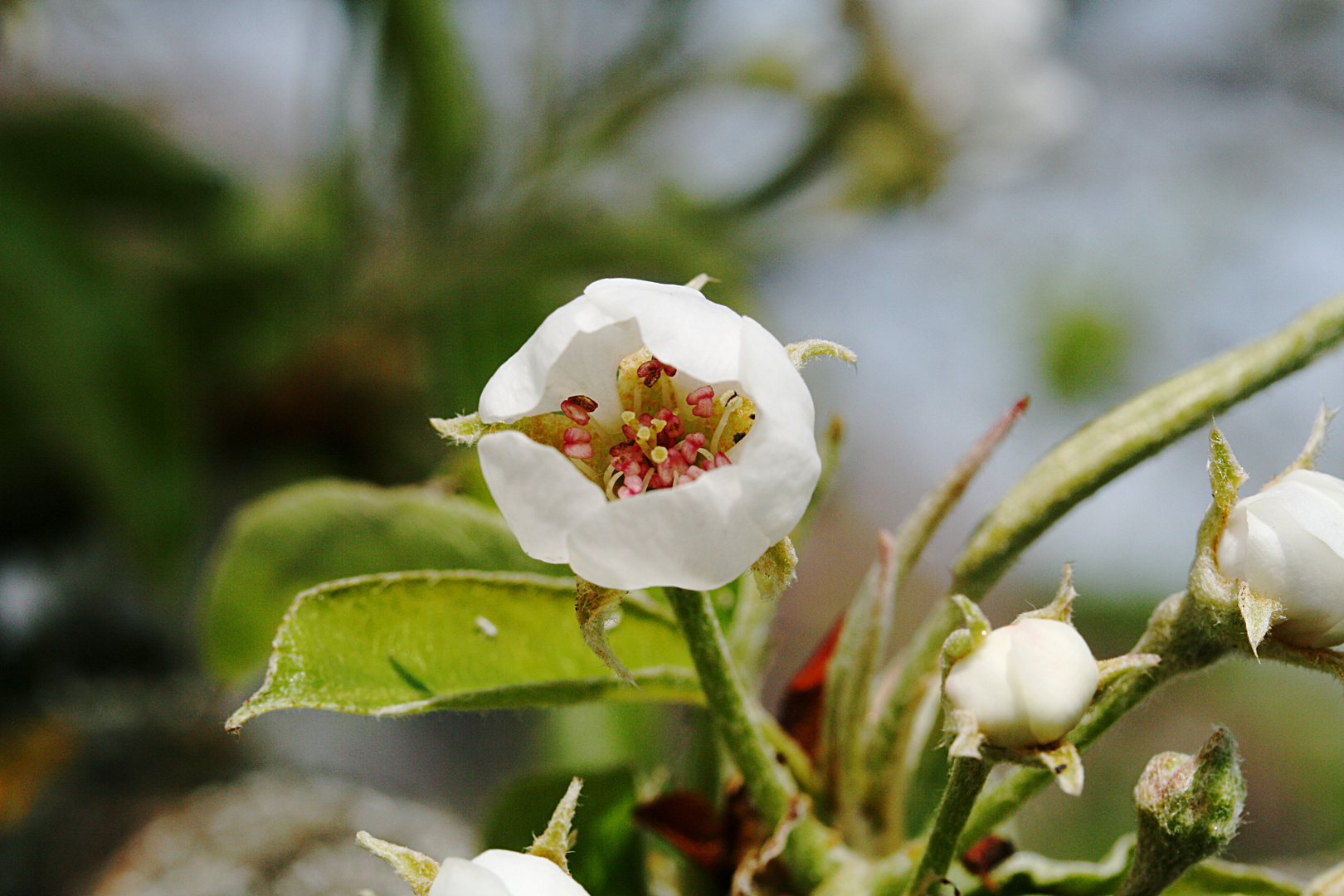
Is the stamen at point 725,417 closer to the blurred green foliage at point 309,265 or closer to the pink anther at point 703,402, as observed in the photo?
the pink anther at point 703,402

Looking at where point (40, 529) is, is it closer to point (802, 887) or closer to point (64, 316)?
point (64, 316)

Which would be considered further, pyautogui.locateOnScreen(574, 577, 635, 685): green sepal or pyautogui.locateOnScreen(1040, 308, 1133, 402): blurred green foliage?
pyautogui.locateOnScreen(1040, 308, 1133, 402): blurred green foliage

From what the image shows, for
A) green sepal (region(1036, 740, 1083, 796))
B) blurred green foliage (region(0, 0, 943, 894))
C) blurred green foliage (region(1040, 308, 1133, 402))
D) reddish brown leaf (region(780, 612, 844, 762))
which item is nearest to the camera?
green sepal (region(1036, 740, 1083, 796))

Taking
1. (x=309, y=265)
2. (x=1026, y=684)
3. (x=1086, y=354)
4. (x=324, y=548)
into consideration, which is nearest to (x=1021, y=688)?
(x=1026, y=684)

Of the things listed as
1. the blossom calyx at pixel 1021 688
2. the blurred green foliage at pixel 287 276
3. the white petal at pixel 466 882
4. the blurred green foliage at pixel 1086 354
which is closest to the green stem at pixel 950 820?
the blossom calyx at pixel 1021 688

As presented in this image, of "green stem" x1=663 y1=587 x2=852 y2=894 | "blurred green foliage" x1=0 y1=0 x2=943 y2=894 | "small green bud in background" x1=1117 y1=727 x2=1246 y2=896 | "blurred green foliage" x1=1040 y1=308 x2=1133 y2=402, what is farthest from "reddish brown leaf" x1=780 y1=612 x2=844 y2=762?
"blurred green foliage" x1=1040 y1=308 x2=1133 y2=402

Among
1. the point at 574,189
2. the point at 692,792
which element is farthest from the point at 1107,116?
the point at 692,792

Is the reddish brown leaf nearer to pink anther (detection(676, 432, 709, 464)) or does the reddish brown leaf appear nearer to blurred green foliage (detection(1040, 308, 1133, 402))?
pink anther (detection(676, 432, 709, 464))

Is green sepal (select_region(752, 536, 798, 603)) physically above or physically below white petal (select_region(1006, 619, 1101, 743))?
above
